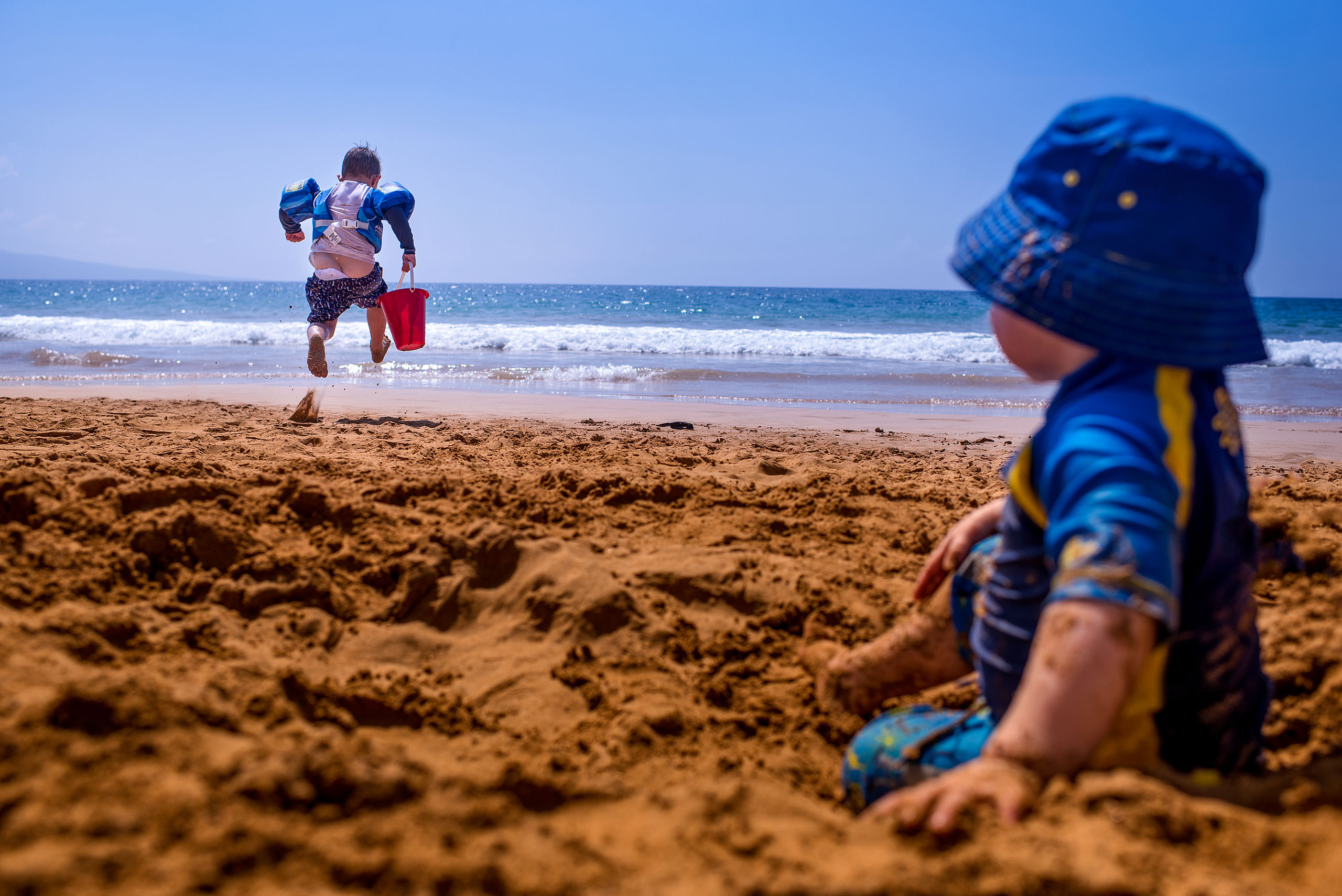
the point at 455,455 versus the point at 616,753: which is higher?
the point at 455,455

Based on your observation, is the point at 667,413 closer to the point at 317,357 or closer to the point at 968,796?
the point at 317,357

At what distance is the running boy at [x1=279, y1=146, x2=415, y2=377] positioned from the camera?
5.96 m

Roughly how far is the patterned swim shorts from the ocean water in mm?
2445

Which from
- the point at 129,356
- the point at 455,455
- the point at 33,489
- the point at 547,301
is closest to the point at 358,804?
the point at 33,489

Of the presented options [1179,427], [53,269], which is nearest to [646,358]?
[1179,427]

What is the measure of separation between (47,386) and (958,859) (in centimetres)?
908

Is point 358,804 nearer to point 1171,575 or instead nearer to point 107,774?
point 107,774

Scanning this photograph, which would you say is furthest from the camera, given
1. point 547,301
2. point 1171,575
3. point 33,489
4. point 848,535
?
point 547,301

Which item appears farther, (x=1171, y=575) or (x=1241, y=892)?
(x=1171, y=575)

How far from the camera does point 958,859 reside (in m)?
0.98

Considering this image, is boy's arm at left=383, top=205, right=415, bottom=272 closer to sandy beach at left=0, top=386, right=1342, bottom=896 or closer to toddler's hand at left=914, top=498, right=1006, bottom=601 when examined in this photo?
sandy beach at left=0, top=386, right=1342, bottom=896

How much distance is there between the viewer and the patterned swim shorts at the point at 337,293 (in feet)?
20.4

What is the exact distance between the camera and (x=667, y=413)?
690 centimetres

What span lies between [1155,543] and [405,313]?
5.63 meters
